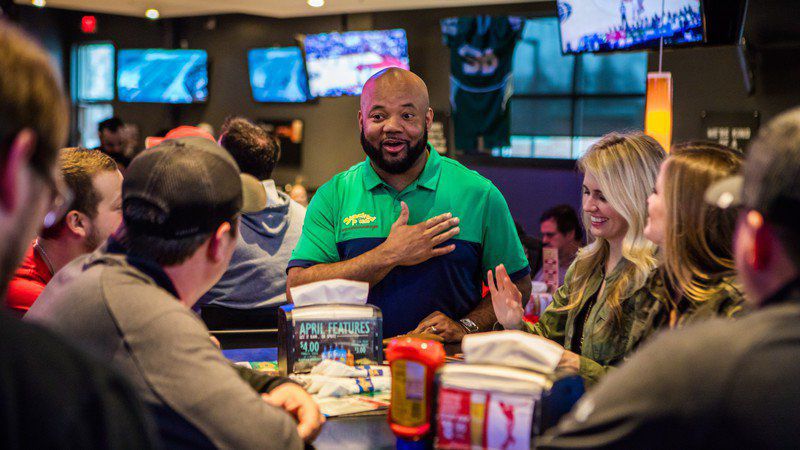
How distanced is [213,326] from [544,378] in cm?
235

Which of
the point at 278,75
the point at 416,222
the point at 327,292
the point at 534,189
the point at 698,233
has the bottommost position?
the point at 534,189

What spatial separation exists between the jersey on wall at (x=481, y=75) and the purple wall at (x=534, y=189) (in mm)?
367

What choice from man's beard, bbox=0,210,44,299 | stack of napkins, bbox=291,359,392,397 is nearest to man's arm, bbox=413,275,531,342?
stack of napkins, bbox=291,359,392,397

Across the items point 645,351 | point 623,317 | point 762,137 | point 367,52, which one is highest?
point 367,52

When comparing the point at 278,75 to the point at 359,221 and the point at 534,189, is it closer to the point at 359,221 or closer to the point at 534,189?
the point at 534,189

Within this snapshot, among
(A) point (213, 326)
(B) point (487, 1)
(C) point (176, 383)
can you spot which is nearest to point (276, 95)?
(B) point (487, 1)

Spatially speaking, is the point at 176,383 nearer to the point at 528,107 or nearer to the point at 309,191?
the point at 528,107

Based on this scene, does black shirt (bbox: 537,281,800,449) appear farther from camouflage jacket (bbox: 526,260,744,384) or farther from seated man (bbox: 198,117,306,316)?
seated man (bbox: 198,117,306,316)

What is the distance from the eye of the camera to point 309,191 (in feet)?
34.5

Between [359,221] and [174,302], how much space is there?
1608 millimetres

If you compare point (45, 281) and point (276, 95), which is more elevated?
point (276, 95)

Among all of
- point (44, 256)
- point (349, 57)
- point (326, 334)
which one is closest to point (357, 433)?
point (326, 334)

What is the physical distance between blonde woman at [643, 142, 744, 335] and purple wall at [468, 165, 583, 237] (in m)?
6.51

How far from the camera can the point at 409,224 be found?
3.04 metres
